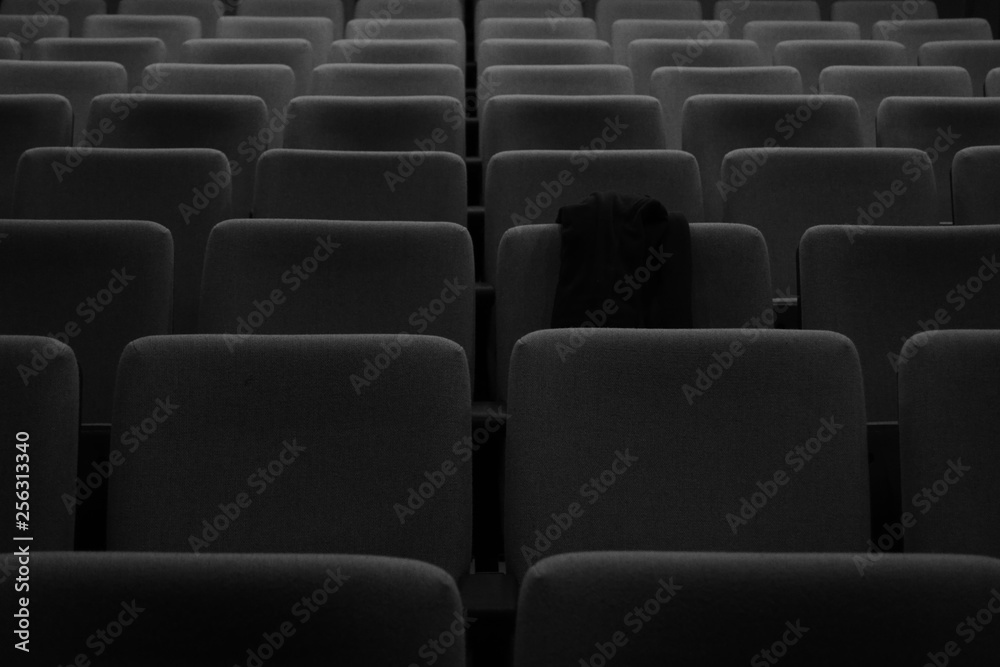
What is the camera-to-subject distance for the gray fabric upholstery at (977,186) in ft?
1.87

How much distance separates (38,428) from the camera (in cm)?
31

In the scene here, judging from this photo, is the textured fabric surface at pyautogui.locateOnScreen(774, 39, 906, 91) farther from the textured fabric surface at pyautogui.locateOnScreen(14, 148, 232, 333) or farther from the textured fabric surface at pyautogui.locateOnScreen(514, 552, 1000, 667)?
the textured fabric surface at pyautogui.locateOnScreen(514, 552, 1000, 667)

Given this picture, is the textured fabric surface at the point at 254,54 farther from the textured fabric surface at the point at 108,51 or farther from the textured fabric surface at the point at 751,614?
the textured fabric surface at the point at 751,614

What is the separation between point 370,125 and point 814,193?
0.30 meters

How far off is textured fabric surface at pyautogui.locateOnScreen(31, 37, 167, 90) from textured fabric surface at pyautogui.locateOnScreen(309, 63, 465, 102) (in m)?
0.20

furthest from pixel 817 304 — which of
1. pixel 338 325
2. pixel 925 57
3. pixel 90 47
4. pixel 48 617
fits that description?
pixel 90 47

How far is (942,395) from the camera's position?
324 mm

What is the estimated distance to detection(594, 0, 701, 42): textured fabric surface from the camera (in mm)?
1135

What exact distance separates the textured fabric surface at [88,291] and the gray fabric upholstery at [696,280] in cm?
16

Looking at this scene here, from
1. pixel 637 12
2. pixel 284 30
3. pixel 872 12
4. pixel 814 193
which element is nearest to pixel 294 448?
pixel 814 193

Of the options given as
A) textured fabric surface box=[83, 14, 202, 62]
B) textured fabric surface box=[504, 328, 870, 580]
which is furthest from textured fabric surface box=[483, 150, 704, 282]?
textured fabric surface box=[83, 14, 202, 62]

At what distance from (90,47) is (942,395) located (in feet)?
2.79

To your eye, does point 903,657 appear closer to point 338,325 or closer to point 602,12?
point 338,325

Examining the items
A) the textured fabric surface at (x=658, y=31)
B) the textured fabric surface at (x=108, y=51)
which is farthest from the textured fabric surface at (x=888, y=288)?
the textured fabric surface at (x=108, y=51)
